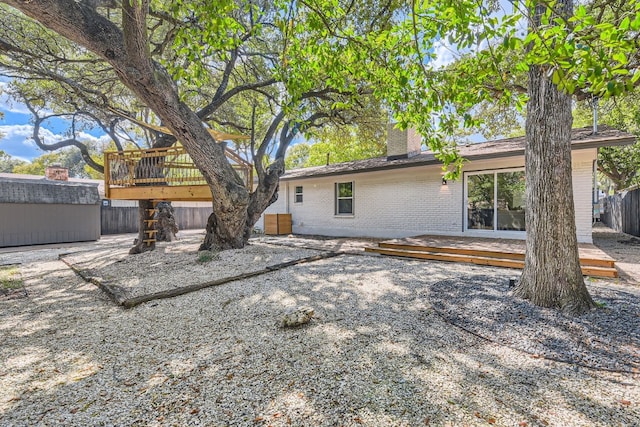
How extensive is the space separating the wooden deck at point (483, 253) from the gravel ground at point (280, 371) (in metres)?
1.54

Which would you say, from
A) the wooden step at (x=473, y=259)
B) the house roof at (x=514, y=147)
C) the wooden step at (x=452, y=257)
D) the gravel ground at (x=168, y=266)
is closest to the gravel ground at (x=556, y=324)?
the wooden step at (x=473, y=259)

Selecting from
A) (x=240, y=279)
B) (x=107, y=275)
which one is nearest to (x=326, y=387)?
(x=240, y=279)

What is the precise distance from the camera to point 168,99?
19.2 ft

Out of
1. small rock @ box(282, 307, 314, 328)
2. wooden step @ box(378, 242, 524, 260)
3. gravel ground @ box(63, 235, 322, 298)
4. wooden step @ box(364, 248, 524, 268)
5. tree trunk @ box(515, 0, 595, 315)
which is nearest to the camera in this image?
small rock @ box(282, 307, 314, 328)

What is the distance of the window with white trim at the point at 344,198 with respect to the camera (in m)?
12.3

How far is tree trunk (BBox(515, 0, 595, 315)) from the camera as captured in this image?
337cm

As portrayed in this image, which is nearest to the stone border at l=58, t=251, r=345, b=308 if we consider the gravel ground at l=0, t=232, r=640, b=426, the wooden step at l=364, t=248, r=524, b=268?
the gravel ground at l=0, t=232, r=640, b=426

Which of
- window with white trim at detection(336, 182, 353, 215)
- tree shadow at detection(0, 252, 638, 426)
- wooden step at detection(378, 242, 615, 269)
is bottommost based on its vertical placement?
tree shadow at detection(0, 252, 638, 426)

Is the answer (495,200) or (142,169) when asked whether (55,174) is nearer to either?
(142,169)

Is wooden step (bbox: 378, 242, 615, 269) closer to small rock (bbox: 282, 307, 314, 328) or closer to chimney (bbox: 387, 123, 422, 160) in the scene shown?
chimney (bbox: 387, 123, 422, 160)

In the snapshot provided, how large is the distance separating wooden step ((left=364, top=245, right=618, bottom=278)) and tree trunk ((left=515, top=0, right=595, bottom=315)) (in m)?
2.46

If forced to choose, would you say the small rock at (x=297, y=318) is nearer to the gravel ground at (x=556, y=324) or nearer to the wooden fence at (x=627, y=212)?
the gravel ground at (x=556, y=324)

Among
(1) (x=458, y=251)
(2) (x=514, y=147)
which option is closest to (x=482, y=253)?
(1) (x=458, y=251)

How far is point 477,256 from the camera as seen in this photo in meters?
6.52
